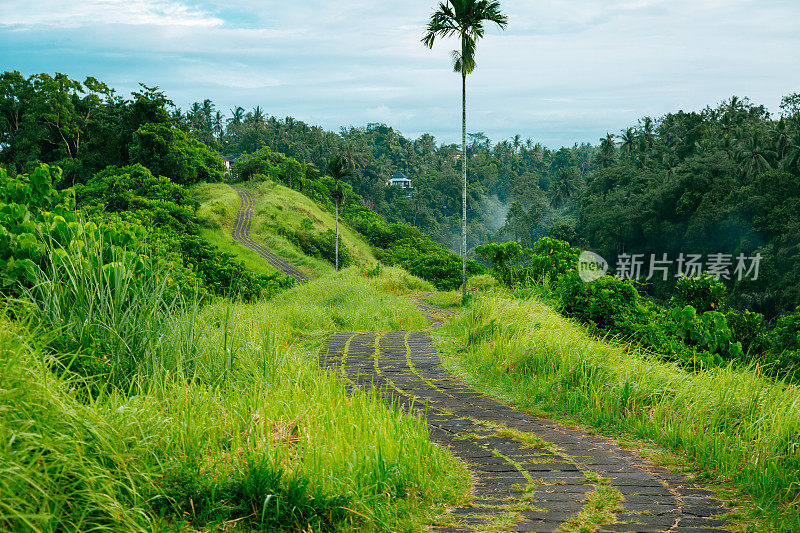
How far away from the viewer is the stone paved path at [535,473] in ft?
9.33

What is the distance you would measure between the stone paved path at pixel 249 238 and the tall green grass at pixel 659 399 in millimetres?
25895

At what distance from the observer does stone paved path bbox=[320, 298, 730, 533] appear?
2.84 metres

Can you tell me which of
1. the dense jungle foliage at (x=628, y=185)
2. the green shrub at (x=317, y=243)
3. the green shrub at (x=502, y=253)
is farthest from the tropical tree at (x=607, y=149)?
the green shrub at (x=502, y=253)

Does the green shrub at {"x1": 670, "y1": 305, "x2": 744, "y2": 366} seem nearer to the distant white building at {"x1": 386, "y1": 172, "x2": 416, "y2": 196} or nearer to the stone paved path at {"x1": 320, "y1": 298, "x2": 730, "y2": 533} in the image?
the stone paved path at {"x1": 320, "y1": 298, "x2": 730, "y2": 533}

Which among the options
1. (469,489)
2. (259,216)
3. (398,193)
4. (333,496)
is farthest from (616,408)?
(398,193)

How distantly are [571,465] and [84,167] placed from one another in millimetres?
40019

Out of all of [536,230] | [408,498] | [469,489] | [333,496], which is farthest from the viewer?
[536,230]

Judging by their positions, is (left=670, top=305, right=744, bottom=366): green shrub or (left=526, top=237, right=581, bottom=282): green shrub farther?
(left=526, top=237, right=581, bottom=282): green shrub

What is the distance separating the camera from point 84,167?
121ft

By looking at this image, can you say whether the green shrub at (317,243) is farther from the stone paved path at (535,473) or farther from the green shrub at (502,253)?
the stone paved path at (535,473)

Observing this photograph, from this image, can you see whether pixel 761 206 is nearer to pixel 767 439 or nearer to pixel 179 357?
pixel 767 439

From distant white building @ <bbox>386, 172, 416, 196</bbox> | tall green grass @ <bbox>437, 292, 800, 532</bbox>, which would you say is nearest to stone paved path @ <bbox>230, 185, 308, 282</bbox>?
tall green grass @ <bbox>437, 292, 800, 532</bbox>

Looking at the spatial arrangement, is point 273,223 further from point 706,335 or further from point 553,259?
point 706,335

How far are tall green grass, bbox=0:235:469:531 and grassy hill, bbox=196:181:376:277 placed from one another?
29963 millimetres
